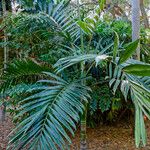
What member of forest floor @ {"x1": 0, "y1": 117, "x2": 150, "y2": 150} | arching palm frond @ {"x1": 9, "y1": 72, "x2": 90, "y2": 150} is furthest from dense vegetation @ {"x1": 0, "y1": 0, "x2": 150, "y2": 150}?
forest floor @ {"x1": 0, "y1": 117, "x2": 150, "y2": 150}

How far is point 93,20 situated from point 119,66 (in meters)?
0.64

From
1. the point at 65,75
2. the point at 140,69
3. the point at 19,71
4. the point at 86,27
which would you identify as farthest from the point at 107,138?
the point at 140,69

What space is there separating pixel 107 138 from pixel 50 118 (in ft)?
6.03

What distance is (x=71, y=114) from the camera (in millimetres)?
2344

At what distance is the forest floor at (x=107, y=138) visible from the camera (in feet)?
12.0

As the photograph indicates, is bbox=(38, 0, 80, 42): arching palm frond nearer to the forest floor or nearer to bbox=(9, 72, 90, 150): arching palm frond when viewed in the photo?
bbox=(9, 72, 90, 150): arching palm frond

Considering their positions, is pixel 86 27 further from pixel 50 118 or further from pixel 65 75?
pixel 50 118

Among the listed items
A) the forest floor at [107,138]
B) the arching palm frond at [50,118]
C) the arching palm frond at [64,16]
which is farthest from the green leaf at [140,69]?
the forest floor at [107,138]

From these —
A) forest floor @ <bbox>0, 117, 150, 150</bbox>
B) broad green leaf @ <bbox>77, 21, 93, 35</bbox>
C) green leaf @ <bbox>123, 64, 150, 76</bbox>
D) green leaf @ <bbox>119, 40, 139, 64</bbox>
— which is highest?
broad green leaf @ <bbox>77, 21, 93, 35</bbox>

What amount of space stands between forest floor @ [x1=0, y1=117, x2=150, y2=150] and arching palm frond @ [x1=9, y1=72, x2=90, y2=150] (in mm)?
1345

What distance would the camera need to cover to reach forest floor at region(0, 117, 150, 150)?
3.66 meters

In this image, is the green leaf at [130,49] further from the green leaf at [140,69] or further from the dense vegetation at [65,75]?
the green leaf at [140,69]

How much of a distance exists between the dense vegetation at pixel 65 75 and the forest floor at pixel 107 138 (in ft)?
0.49

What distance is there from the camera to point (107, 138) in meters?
3.91
